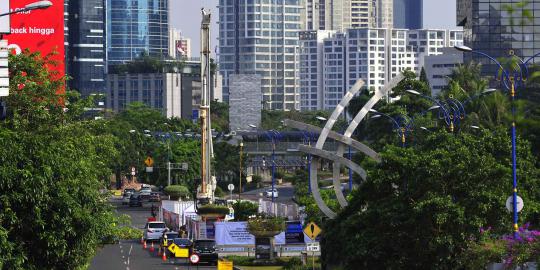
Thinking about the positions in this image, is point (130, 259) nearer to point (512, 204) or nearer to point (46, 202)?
point (46, 202)

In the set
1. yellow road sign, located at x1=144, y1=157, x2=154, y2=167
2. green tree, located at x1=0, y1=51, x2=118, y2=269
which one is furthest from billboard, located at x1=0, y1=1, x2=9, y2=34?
yellow road sign, located at x1=144, y1=157, x2=154, y2=167

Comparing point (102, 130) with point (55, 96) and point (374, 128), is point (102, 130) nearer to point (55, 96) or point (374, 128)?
point (55, 96)

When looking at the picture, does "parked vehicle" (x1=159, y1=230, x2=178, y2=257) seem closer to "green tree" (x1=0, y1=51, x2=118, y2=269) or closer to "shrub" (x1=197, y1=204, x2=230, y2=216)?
"shrub" (x1=197, y1=204, x2=230, y2=216)

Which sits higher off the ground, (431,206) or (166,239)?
(431,206)

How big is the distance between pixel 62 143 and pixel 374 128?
2551 inches

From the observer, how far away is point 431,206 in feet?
137

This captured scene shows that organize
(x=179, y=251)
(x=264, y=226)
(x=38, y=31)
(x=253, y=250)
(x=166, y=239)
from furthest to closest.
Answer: (x=38, y=31)
(x=166, y=239)
(x=253, y=250)
(x=179, y=251)
(x=264, y=226)

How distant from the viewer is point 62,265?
39219 mm

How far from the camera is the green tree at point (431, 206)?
41875mm

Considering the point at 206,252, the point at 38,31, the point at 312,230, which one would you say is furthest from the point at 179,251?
the point at 38,31

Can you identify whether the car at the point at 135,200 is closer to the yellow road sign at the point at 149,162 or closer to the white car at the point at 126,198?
the white car at the point at 126,198

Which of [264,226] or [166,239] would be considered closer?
[264,226]

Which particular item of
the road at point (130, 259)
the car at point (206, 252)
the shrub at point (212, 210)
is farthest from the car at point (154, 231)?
the car at point (206, 252)

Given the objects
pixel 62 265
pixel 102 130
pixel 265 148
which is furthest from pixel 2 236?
pixel 265 148
